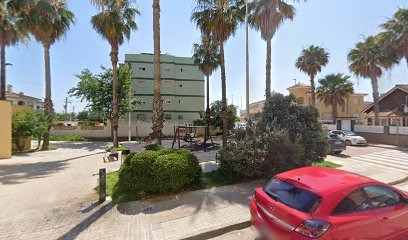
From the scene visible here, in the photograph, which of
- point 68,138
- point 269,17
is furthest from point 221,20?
point 68,138

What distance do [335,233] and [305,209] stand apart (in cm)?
44

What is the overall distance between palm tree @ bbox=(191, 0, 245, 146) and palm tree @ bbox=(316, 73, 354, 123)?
A: 23.7 meters

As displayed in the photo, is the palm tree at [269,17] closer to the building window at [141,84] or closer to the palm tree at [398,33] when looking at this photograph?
the palm tree at [398,33]

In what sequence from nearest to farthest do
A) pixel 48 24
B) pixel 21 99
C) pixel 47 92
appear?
pixel 48 24 < pixel 47 92 < pixel 21 99

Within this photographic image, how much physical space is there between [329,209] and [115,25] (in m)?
18.3

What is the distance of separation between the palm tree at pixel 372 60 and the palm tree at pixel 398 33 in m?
1.22

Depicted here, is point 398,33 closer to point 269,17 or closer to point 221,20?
point 269,17

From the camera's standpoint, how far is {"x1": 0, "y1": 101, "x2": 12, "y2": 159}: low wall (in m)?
13.3

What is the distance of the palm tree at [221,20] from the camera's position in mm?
12203

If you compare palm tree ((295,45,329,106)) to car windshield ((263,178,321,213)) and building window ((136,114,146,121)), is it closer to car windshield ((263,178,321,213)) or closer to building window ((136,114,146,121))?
building window ((136,114,146,121))

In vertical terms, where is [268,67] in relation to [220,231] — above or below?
above

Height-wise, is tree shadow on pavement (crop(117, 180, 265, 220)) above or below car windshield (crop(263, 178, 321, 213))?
below

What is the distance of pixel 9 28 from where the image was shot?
17438 millimetres

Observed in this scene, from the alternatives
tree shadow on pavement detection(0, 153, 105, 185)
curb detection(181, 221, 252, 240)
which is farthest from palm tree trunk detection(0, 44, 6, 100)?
curb detection(181, 221, 252, 240)
